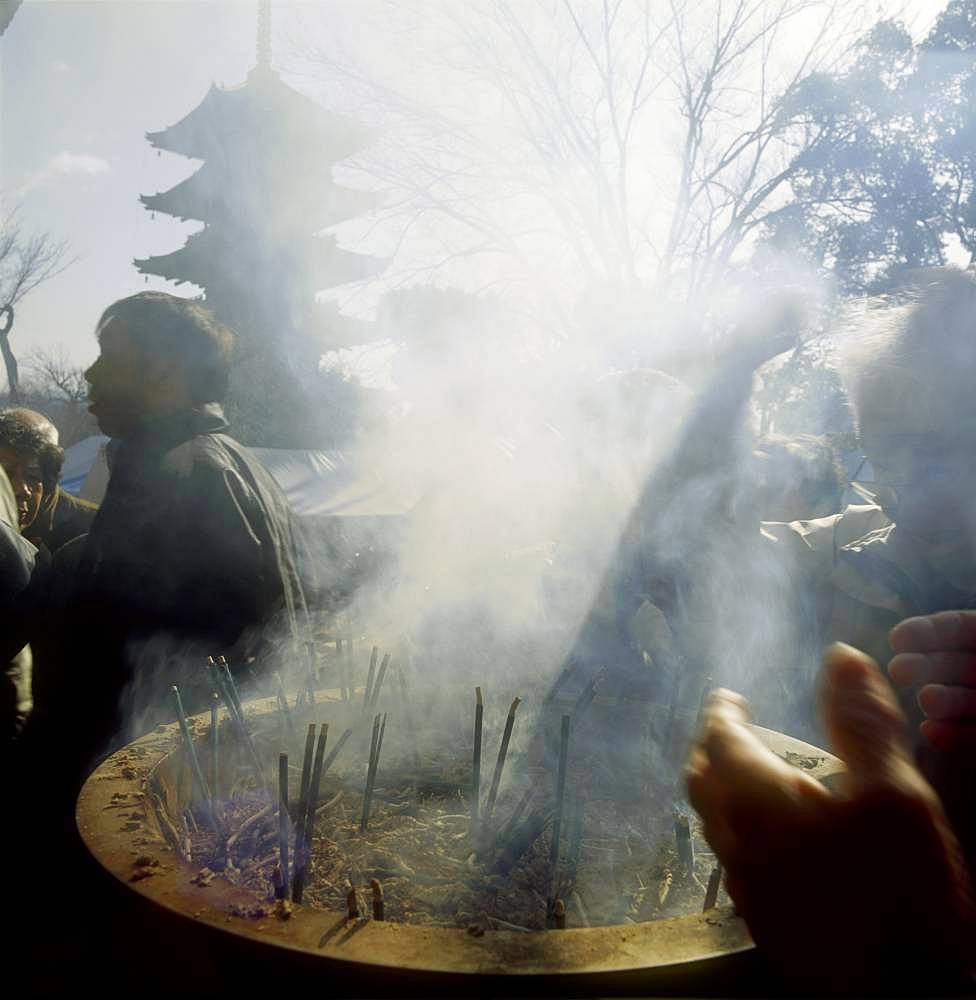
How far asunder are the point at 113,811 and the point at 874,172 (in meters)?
14.9

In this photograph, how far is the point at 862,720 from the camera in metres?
0.65

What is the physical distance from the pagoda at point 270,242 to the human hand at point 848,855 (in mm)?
19692

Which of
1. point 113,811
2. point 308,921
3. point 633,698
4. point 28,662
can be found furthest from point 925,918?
point 28,662

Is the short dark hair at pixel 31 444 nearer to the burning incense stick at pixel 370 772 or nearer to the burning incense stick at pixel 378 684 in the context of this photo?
the burning incense stick at pixel 378 684

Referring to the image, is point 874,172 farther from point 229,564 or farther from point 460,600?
point 229,564

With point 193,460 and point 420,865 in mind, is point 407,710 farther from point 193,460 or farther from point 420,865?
point 193,460

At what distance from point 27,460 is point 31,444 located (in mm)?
89

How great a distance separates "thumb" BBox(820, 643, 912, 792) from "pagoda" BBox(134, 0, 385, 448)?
1968 centimetres

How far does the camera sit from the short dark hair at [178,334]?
2.78 metres

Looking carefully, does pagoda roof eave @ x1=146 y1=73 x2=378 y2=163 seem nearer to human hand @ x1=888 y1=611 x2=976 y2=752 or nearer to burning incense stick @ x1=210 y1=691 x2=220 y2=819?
burning incense stick @ x1=210 y1=691 x2=220 y2=819

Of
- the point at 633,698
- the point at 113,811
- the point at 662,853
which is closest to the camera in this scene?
the point at 113,811

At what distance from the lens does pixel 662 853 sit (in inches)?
78.7

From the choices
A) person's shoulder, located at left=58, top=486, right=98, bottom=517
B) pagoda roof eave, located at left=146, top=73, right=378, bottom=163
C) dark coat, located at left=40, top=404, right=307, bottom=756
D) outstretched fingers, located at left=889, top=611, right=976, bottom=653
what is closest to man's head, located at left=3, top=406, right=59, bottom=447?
person's shoulder, located at left=58, top=486, right=98, bottom=517

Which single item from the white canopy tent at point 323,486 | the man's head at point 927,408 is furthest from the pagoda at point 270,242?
the man's head at point 927,408
